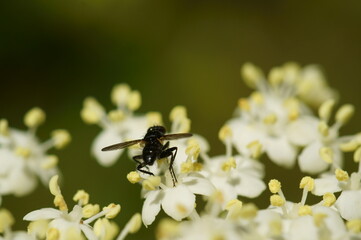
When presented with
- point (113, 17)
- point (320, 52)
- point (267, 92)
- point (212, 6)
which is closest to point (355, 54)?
point (320, 52)

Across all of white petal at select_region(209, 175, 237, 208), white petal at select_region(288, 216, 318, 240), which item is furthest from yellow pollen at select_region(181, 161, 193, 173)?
white petal at select_region(288, 216, 318, 240)

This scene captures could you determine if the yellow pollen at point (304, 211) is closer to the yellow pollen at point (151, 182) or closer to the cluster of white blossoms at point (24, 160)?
the yellow pollen at point (151, 182)

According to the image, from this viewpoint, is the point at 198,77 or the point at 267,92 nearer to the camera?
the point at 267,92

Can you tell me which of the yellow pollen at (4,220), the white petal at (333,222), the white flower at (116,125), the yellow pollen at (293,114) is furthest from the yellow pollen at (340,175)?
the yellow pollen at (4,220)

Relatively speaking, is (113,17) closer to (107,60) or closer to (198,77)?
(107,60)

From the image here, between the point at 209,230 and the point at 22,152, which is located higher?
the point at 22,152

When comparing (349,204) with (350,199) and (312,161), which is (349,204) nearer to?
(350,199)

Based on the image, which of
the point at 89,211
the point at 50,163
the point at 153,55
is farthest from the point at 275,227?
the point at 153,55

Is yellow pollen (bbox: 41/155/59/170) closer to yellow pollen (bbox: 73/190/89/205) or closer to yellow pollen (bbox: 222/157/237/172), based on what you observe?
yellow pollen (bbox: 73/190/89/205)
